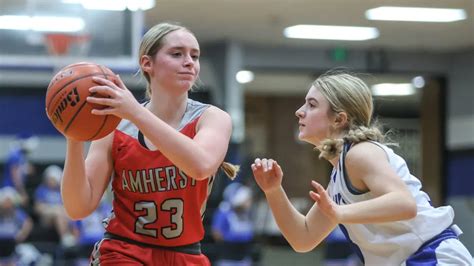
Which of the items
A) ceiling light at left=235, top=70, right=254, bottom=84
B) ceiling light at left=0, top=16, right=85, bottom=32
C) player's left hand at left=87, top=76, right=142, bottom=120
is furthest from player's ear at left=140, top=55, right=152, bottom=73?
ceiling light at left=235, top=70, right=254, bottom=84

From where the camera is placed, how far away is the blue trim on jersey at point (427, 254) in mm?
3426

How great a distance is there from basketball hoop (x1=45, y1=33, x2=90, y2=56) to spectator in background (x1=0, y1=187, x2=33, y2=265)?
11.4ft

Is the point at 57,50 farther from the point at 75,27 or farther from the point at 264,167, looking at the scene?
the point at 264,167

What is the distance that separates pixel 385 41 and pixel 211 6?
444 cm

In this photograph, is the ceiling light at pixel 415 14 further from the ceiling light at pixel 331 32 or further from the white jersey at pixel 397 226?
the white jersey at pixel 397 226

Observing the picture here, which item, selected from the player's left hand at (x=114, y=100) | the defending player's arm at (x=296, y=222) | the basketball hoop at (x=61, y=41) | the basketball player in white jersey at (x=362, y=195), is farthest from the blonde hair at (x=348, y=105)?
the basketball hoop at (x=61, y=41)

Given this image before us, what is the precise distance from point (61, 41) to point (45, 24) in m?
0.25

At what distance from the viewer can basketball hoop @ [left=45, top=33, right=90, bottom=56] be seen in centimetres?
970

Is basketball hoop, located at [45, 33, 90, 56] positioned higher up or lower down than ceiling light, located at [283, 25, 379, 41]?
higher up

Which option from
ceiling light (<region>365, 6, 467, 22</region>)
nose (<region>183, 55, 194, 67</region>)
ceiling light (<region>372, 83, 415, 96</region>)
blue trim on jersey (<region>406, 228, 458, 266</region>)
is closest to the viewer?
blue trim on jersey (<region>406, 228, 458, 266</region>)

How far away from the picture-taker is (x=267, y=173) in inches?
145

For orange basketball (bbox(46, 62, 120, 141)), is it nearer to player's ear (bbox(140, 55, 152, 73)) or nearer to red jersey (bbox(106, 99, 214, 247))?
red jersey (bbox(106, 99, 214, 247))

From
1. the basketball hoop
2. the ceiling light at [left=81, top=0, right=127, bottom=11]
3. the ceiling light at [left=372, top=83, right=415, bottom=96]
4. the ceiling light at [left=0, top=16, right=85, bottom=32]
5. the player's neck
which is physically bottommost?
the ceiling light at [left=372, top=83, right=415, bottom=96]

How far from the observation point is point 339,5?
13023 millimetres
